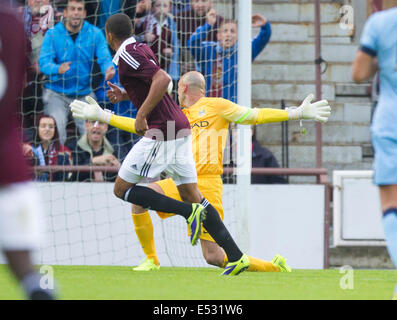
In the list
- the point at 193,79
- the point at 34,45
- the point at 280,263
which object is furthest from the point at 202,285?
the point at 34,45

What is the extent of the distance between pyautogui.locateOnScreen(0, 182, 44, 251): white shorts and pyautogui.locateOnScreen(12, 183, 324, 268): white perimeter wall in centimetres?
676

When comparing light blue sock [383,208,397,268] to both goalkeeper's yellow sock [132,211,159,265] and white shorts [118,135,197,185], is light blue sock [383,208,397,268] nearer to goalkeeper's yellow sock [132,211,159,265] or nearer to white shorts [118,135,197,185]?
white shorts [118,135,197,185]

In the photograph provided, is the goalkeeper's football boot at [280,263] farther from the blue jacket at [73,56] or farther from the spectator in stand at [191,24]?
the blue jacket at [73,56]

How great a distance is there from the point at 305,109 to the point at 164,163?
131 cm

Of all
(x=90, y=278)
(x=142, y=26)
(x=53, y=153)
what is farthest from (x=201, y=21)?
(x=90, y=278)

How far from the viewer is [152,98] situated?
6.71 m

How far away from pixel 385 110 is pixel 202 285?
212 centimetres

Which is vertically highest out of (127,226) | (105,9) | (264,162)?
(105,9)

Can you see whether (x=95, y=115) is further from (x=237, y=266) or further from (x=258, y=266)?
(x=258, y=266)

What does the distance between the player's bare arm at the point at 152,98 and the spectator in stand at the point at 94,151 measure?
3630 mm

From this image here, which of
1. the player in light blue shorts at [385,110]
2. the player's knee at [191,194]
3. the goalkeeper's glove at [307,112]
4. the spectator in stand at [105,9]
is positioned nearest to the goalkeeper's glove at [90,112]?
the player's knee at [191,194]

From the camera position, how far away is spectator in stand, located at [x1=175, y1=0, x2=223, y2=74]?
34.5 ft

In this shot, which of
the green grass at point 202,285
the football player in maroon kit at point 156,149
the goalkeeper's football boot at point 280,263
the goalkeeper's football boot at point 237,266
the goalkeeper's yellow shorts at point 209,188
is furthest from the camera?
the goalkeeper's football boot at point 280,263

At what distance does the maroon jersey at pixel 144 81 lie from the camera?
22.6ft
